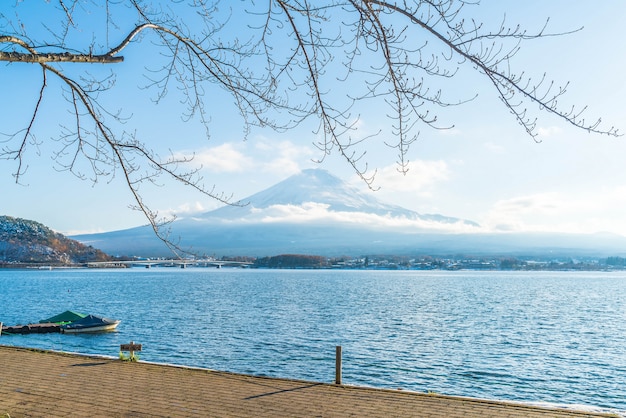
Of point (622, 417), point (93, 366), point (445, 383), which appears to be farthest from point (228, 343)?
point (622, 417)

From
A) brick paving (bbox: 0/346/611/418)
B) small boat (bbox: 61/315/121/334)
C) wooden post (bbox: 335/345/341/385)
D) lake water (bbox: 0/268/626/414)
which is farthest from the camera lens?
small boat (bbox: 61/315/121/334)

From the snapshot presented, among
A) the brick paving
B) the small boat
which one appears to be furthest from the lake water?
the brick paving

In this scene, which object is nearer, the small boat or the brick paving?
the brick paving

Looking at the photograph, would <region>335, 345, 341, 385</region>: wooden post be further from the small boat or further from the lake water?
the small boat

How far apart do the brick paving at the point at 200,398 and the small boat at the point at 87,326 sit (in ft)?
98.9

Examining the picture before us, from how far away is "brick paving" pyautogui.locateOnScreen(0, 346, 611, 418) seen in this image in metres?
8.95

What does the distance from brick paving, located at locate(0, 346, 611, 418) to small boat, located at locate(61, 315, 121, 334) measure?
30152 millimetres

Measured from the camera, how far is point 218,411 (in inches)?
353

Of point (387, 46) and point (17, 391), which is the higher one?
point (387, 46)

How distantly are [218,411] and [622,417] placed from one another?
6362 mm

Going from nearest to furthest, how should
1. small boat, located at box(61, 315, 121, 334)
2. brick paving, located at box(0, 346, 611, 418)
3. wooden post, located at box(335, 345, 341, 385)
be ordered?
brick paving, located at box(0, 346, 611, 418) < wooden post, located at box(335, 345, 341, 385) < small boat, located at box(61, 315, 121, 334)

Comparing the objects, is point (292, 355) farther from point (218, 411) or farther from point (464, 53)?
point (464, 53)

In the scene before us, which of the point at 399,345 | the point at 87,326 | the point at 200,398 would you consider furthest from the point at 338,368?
the point at 87,326

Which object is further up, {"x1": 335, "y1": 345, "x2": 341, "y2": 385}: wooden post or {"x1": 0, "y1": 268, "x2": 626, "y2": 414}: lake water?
{"x1": 335, "y1": 345, "x2": 341, "y2": 385}: wooden post
